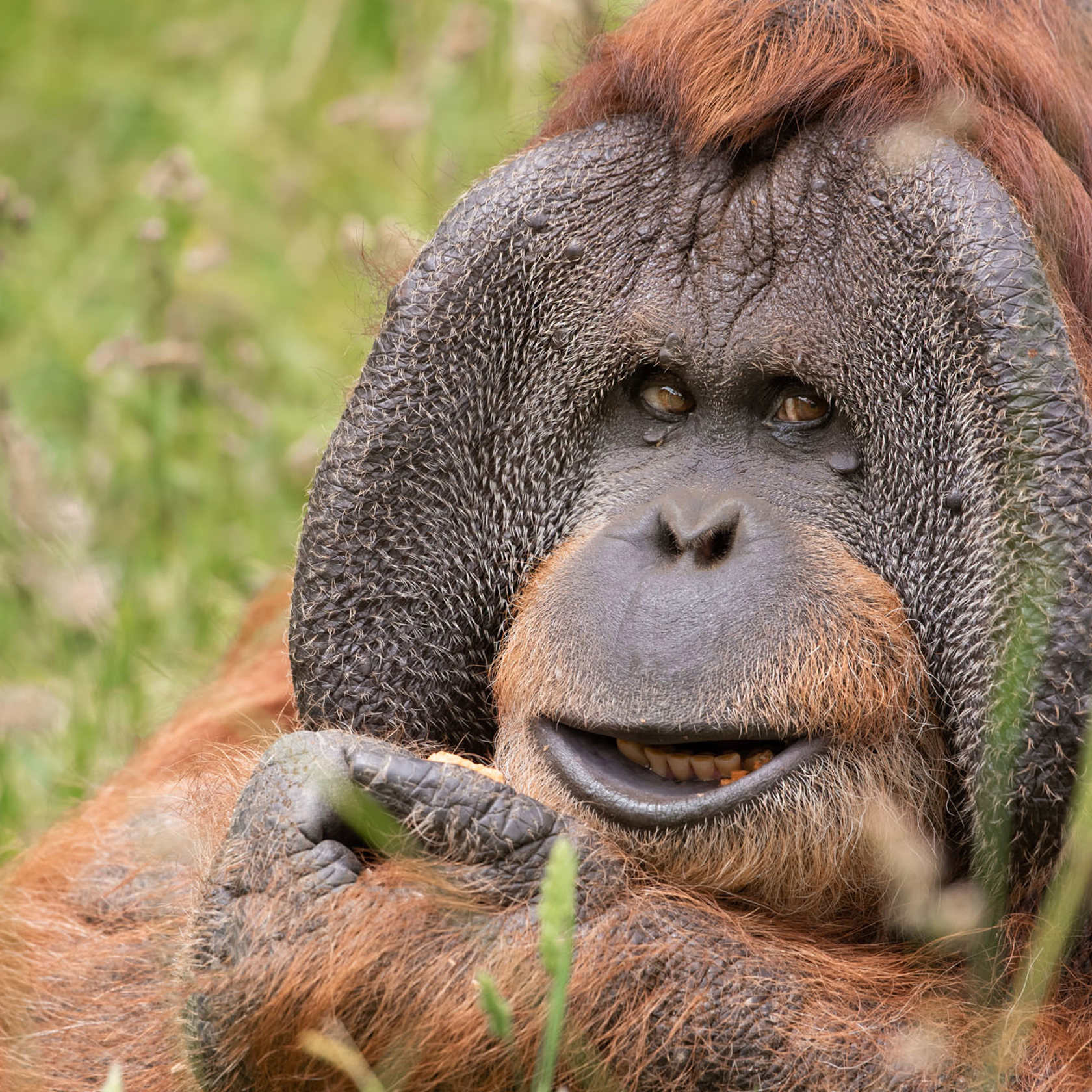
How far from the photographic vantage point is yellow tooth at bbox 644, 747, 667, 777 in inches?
86.8

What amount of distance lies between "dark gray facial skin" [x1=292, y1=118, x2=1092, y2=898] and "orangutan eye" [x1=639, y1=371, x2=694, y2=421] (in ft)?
0.07

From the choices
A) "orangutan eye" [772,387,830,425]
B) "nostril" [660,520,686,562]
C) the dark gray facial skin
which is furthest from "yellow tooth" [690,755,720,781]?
"orangutan eye" [772,387,830,425]

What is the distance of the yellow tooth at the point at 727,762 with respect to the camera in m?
2.20

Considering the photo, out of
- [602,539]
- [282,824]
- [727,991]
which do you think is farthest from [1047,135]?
[282,824]

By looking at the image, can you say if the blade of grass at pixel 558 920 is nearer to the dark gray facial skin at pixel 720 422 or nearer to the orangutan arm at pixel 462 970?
the orangutan arm at pixel 462 970

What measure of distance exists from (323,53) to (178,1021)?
4.53m

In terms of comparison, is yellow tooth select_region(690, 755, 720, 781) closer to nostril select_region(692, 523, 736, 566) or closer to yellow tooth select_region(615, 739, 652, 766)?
yellow tooth select_region(615, 739, 652, 766)

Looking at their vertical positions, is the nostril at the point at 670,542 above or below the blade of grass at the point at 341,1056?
above

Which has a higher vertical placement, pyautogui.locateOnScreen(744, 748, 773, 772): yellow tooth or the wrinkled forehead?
the wrinkled forehead

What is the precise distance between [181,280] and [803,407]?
124 inches

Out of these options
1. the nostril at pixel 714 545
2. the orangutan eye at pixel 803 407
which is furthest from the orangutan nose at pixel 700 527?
the orangutan eye at pixel 803 407

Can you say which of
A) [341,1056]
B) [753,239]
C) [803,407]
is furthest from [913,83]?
[341,1056]

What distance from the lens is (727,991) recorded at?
1.98 metres

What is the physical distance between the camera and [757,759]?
7.22ft
